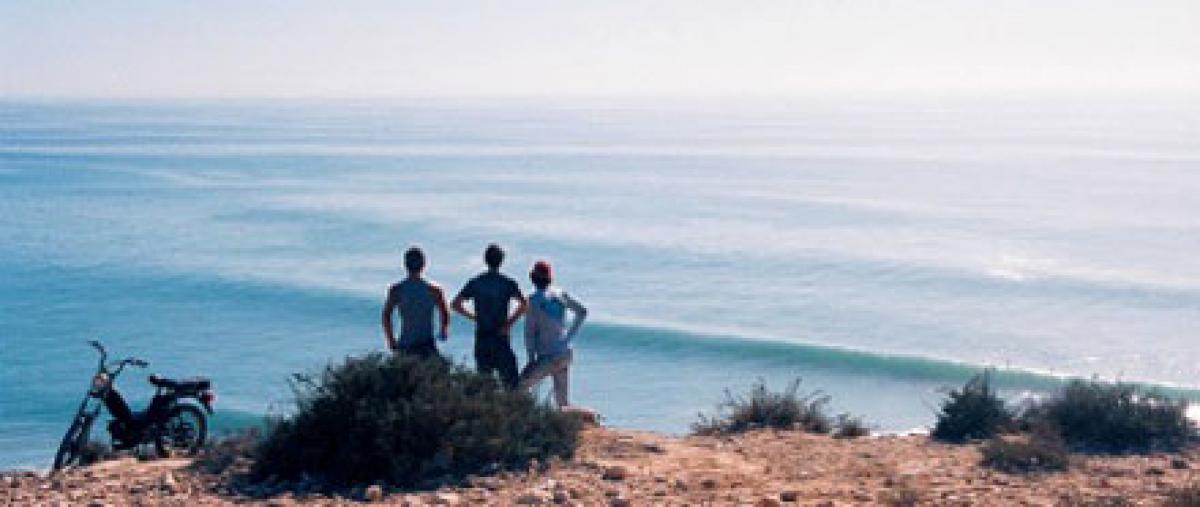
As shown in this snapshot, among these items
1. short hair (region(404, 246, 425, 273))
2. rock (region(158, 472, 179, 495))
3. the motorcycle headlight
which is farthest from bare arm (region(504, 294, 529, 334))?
the motorcycle headlight

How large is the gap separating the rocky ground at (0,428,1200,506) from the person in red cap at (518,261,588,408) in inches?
37.5

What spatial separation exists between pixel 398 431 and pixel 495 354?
241cm

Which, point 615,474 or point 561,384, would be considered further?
point 561,384

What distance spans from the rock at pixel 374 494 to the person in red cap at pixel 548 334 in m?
2.84

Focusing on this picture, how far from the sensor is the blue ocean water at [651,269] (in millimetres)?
29953

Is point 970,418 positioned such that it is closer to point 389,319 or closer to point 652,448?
point 652,448

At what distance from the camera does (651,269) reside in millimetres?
46406

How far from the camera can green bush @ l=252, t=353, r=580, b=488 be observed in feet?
27.2

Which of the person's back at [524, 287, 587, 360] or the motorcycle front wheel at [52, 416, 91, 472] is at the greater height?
the person's back at [524, 287, 587, 360]

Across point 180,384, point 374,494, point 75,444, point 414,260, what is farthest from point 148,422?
point 374,494

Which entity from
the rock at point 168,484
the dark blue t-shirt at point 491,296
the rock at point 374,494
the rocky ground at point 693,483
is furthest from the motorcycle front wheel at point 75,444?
the rock at point 374,494

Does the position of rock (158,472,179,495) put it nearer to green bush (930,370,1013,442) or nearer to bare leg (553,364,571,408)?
bare leg (553,364,571,408)

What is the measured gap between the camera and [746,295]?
1631 inches

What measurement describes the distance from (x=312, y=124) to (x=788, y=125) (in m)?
69.0
